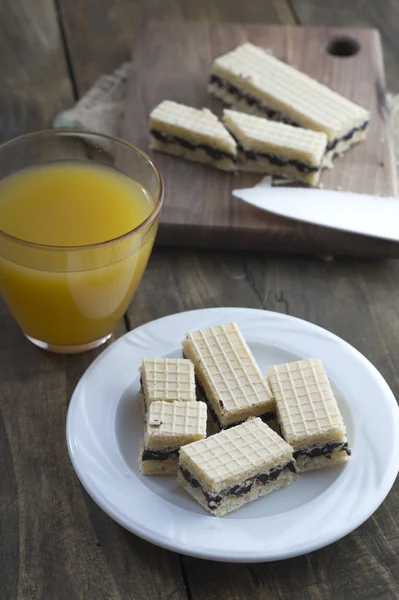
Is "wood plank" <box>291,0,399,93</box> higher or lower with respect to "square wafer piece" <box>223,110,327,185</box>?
lower

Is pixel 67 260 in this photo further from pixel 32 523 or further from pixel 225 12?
pixel 225 12

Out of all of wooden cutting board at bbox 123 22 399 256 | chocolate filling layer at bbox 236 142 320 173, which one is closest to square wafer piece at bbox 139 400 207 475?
wooden cutting board at bbox 123 22 399 256

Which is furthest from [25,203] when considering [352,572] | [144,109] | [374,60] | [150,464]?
[374,60]

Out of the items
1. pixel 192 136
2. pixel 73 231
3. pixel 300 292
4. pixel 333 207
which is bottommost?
pixel 300 292

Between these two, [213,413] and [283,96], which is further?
[283,96]

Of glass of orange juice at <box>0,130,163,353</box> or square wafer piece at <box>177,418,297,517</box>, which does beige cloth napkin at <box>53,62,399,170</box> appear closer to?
glass of orange juice at <box>0,130,163,353</box>

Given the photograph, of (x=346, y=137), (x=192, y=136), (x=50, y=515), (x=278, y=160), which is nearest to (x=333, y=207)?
(x=278, y=160)

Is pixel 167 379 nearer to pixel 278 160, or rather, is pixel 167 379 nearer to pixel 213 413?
pixel 213 413
